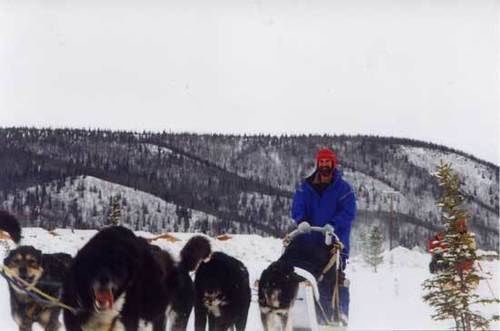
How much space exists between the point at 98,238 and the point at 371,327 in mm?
2386

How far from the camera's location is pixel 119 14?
6273mm

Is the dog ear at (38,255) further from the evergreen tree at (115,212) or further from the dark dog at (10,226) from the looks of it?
the evergreen tree at (115,212)

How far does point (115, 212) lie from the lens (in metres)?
5.85

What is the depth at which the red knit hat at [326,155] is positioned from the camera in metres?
5.93

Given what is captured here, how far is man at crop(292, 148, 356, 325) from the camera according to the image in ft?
19.1

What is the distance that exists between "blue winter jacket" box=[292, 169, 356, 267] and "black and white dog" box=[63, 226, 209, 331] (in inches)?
45.5

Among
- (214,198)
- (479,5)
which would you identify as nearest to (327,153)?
(214,198)

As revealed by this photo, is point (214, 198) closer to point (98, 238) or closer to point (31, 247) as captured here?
point (98, 238)

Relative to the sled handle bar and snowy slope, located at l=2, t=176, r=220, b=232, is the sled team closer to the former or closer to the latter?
the sled handle bar

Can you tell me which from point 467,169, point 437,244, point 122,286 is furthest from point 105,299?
point 467,169

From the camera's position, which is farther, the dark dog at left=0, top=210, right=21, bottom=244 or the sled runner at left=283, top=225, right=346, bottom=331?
the dark dog at left=0, top=210, right=21, bottom=244

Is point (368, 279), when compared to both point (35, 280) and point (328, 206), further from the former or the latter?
point (35, 280)

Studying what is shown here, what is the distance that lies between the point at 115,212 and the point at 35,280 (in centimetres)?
84

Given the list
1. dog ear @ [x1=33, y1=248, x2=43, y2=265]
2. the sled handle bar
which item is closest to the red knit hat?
the sled handle bar
